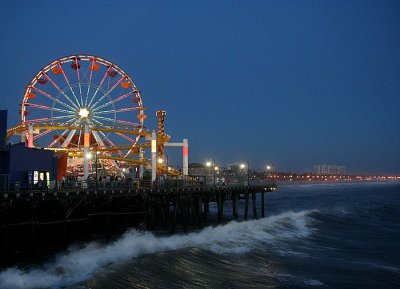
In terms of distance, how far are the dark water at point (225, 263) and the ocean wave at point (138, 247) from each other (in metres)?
0.04

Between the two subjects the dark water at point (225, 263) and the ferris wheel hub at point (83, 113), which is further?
the ferris wheel hub at point (83, 113)

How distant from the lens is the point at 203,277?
22.1 meters

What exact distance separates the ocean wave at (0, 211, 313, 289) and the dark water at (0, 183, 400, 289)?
0.04m

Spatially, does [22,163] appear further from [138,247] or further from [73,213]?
[138,247]

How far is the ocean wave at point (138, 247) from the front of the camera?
66.3 feet

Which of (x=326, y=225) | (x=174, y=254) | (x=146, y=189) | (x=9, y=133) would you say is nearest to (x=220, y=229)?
(x=146, y=189)

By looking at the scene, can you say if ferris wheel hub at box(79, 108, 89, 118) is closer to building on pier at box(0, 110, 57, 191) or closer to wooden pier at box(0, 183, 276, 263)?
building on pier at box(0, 110, 57, 191)

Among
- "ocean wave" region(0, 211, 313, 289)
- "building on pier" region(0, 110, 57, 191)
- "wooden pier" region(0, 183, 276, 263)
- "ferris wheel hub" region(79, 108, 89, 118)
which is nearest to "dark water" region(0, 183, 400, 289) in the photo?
"ocean wave" region(0, 211, 313, 289)

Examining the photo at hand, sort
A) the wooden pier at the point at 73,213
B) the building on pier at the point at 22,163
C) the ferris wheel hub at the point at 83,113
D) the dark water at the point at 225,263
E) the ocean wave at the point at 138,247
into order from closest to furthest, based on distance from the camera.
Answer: the ocean wave at the point at 138,247 → the dark water at the point at 225,263 → the wooden pier at the point at 73,213 → the building on pier at the point at 22,163 → the ferris wheel hub at the point at 83,113

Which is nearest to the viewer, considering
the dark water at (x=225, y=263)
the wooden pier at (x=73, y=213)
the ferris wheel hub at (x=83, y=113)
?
the dark water at (x=225, y=263)

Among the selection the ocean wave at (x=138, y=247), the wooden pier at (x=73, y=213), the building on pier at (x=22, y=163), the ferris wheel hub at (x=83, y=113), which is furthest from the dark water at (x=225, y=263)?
the ferris wheel hub at (x=83, y=113)

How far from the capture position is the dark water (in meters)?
20.7

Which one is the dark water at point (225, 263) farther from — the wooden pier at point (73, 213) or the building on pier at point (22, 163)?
the building on pier at point (22, 163)

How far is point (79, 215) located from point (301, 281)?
16271 mm
